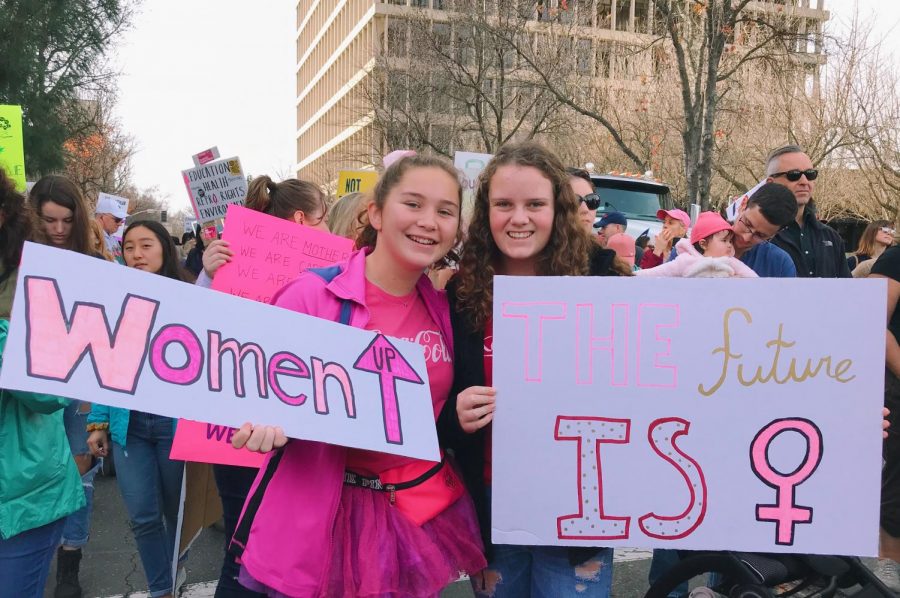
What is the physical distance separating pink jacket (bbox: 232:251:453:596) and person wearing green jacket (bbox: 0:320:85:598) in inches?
28.9

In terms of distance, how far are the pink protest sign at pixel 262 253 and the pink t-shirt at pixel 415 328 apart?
1.24m

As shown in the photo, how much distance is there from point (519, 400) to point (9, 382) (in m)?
1.21

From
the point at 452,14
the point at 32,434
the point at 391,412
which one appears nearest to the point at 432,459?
the point at 391,412

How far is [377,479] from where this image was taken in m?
1.94

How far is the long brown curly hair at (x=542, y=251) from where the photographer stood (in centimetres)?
214

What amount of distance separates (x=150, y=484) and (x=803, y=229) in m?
3.72

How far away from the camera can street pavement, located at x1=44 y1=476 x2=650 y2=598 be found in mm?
3834

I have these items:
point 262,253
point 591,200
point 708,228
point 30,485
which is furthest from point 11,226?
point 591,200

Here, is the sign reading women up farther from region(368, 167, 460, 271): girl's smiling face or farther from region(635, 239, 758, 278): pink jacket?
region(635, 239, 758, 278): pink jacket

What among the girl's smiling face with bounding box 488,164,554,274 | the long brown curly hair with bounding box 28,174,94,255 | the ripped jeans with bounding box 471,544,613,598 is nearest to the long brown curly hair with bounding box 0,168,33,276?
the long brown curly hair with bounding box 28,174,94,255

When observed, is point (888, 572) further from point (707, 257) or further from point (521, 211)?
point (521, 211)

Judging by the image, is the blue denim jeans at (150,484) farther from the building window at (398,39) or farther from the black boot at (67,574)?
the building window at (398,39)

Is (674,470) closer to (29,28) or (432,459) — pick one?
(432,459)

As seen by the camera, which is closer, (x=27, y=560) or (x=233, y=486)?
(x=27, y=560)
